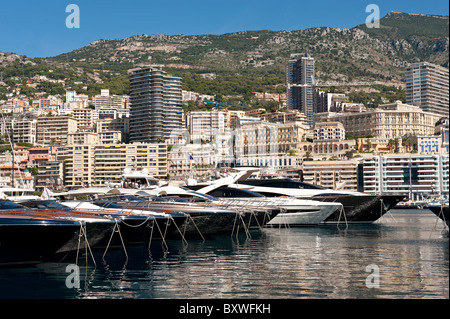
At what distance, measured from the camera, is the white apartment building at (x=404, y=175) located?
119500mm

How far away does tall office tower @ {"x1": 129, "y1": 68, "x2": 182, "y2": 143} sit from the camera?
547 feet

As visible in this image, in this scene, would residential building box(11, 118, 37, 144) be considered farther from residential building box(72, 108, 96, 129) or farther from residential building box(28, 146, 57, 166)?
residential building box(28, 146, 57, 166)

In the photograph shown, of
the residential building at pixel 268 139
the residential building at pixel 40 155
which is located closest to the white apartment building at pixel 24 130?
the residential building at pixel 40 155

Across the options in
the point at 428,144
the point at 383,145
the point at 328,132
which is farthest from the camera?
the point at 328,132

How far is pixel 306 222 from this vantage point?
3362 cm

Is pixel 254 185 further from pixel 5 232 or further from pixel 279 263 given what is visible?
pixel 5 232

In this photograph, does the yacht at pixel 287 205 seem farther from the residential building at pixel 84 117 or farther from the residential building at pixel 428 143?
the residential building at pixel 84 117

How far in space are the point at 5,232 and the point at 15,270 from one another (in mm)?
994

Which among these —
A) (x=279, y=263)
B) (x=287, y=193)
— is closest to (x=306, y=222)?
(x=287, y=193)

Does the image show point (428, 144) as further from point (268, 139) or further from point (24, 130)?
point (24, 130)

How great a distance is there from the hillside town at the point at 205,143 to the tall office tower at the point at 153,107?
0.92 ft

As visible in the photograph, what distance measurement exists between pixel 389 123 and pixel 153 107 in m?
65.7

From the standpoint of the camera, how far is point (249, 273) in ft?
49.5

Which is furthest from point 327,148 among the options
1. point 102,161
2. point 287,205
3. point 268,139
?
point 287,205
